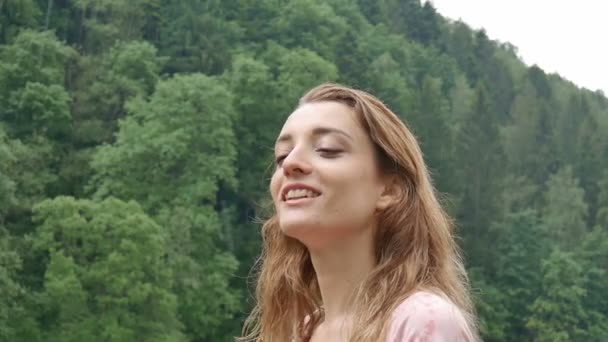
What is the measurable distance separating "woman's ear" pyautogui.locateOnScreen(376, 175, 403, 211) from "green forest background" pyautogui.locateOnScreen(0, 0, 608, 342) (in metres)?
34.2

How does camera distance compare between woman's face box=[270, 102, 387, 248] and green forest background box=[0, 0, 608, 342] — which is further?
green forest background box=[0, 0, 608, 342]

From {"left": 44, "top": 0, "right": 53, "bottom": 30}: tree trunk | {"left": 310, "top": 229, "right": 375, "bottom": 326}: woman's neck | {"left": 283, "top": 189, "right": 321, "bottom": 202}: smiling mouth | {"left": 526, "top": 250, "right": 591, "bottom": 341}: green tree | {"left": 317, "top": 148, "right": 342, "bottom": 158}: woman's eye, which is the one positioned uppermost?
{"left": 317, "top": 148, "right": 342, "bottom": 158}: woman's eye

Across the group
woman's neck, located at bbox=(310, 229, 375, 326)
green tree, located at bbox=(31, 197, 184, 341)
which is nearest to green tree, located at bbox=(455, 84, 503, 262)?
green tree, located at bbox=(31, 197, 184, 341)

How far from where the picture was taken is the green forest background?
4250cm

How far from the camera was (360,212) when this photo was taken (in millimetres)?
2422

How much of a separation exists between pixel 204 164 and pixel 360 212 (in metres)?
49.1

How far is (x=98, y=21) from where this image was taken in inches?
2670

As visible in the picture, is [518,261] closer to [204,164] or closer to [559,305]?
[559,305]

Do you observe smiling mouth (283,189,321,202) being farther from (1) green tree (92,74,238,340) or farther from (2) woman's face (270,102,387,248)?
(1) green tree (92,74,238,340)

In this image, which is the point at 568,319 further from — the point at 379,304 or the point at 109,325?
the point at 379,304

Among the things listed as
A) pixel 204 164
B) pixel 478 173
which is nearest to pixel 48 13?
pixel 204 164

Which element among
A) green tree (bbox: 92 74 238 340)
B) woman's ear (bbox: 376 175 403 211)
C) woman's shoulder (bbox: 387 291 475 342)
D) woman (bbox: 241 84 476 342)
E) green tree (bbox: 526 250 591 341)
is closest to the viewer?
woman's shoulder (bbox: 387 291 475 342)

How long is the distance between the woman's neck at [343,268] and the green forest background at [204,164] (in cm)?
3421

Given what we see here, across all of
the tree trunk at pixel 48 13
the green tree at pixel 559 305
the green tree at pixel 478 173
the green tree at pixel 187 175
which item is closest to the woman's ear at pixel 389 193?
the green tree at pixel 187 175
